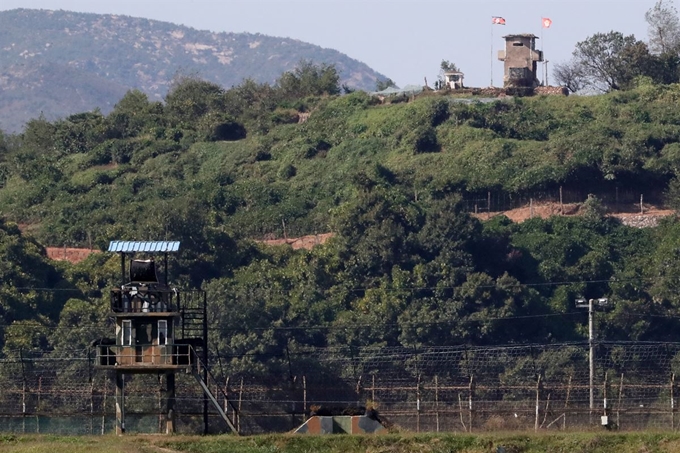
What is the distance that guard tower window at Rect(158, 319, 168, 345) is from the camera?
49656 millimetres

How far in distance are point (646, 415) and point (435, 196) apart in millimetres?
32223

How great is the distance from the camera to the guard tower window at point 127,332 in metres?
49.8

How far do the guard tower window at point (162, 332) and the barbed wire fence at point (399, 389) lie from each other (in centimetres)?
233

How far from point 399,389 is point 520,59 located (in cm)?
4669

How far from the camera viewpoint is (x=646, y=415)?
5722 centimetres

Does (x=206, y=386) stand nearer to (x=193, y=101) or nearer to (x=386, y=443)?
(x=386, y=443)

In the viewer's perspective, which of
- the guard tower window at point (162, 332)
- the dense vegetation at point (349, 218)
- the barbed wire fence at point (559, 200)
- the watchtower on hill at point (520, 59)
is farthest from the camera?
the watchtower on hill at point (520, 59)

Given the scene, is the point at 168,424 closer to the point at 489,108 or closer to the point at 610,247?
the point at 610,247

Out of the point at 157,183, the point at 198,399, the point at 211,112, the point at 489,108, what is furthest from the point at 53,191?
the point at 198,399

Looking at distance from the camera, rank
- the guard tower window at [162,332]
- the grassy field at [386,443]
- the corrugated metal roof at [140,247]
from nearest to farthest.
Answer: the grassy field at [386,443], the guard tower window at [162,332], the corrugated metal roof at [140,247]

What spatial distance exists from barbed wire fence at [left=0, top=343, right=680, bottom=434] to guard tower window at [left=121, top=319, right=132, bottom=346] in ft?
7.91

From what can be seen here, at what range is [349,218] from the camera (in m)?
82.8

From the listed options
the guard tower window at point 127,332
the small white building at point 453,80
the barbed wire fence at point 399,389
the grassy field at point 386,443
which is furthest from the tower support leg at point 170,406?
the small white building at point 453,80

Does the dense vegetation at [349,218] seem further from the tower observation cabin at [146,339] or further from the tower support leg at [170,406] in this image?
the tower observation cabin at [146,339]
